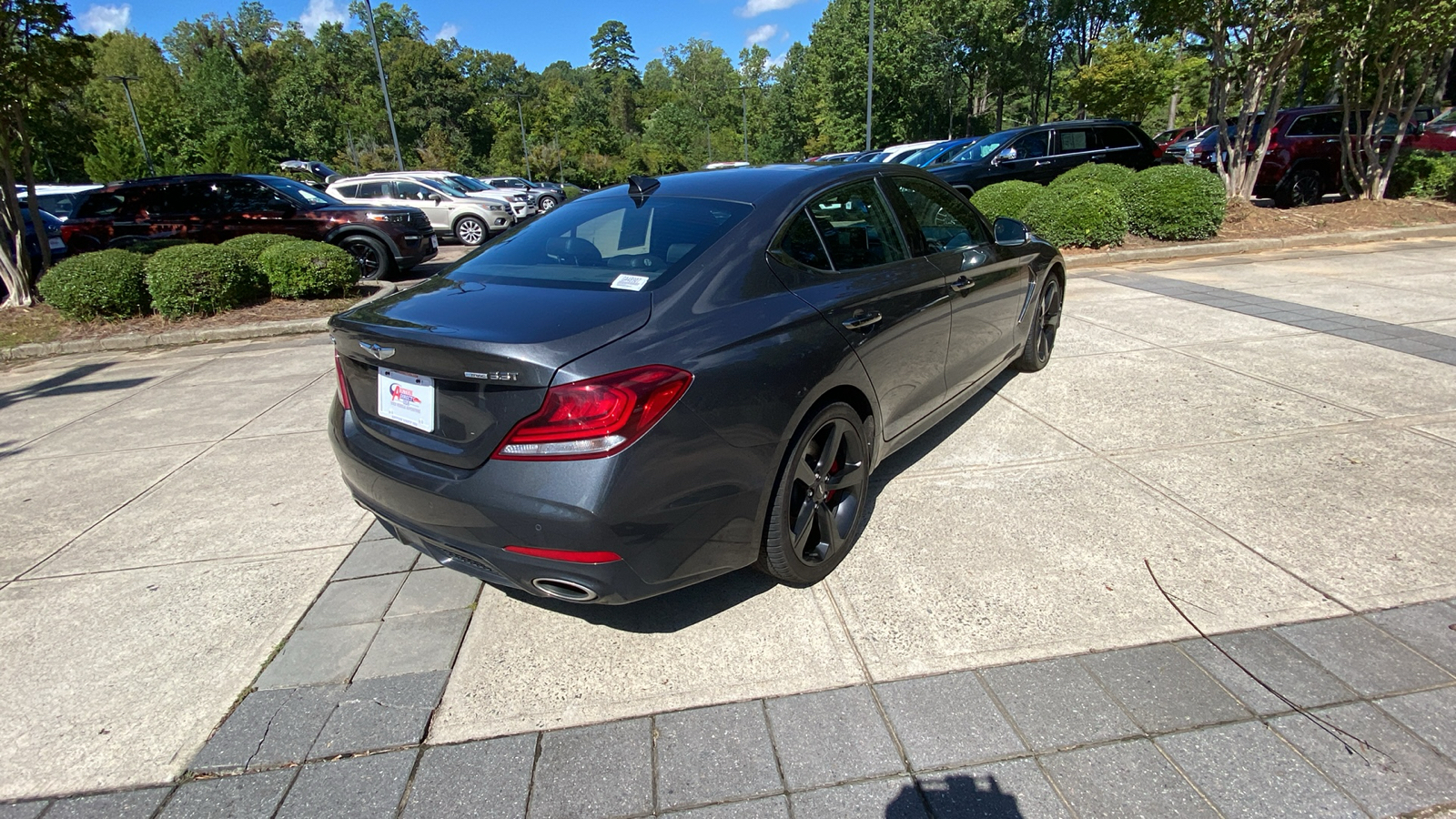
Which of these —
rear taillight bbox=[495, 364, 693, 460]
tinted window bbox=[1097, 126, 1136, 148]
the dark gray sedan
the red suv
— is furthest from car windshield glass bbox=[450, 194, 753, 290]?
the red suv

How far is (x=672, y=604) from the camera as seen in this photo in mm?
2852

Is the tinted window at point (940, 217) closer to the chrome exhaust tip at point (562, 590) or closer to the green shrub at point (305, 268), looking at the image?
the chrome exhaust tip at point (562, 590)

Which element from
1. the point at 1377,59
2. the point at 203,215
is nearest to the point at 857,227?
the point at 203,215

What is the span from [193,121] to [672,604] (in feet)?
195

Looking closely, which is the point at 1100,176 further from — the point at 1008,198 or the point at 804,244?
the point at 804,244

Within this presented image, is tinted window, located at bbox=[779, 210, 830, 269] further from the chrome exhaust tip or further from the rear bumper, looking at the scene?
the chrome exhaust tip

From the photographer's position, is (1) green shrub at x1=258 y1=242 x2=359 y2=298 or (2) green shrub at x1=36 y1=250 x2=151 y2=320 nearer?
(2) green shrub at x1=36 y1=250 x2=151 y2=320

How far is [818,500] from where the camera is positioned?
282 cm

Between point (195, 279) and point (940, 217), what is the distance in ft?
27.5

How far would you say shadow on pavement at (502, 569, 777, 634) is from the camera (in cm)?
275

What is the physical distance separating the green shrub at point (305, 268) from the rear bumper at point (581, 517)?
24.6 ft

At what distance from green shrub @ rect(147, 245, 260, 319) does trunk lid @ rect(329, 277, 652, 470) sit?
291 inches

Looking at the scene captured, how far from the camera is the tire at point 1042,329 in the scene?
4984 mm

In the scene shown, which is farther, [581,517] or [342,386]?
[342,386]
